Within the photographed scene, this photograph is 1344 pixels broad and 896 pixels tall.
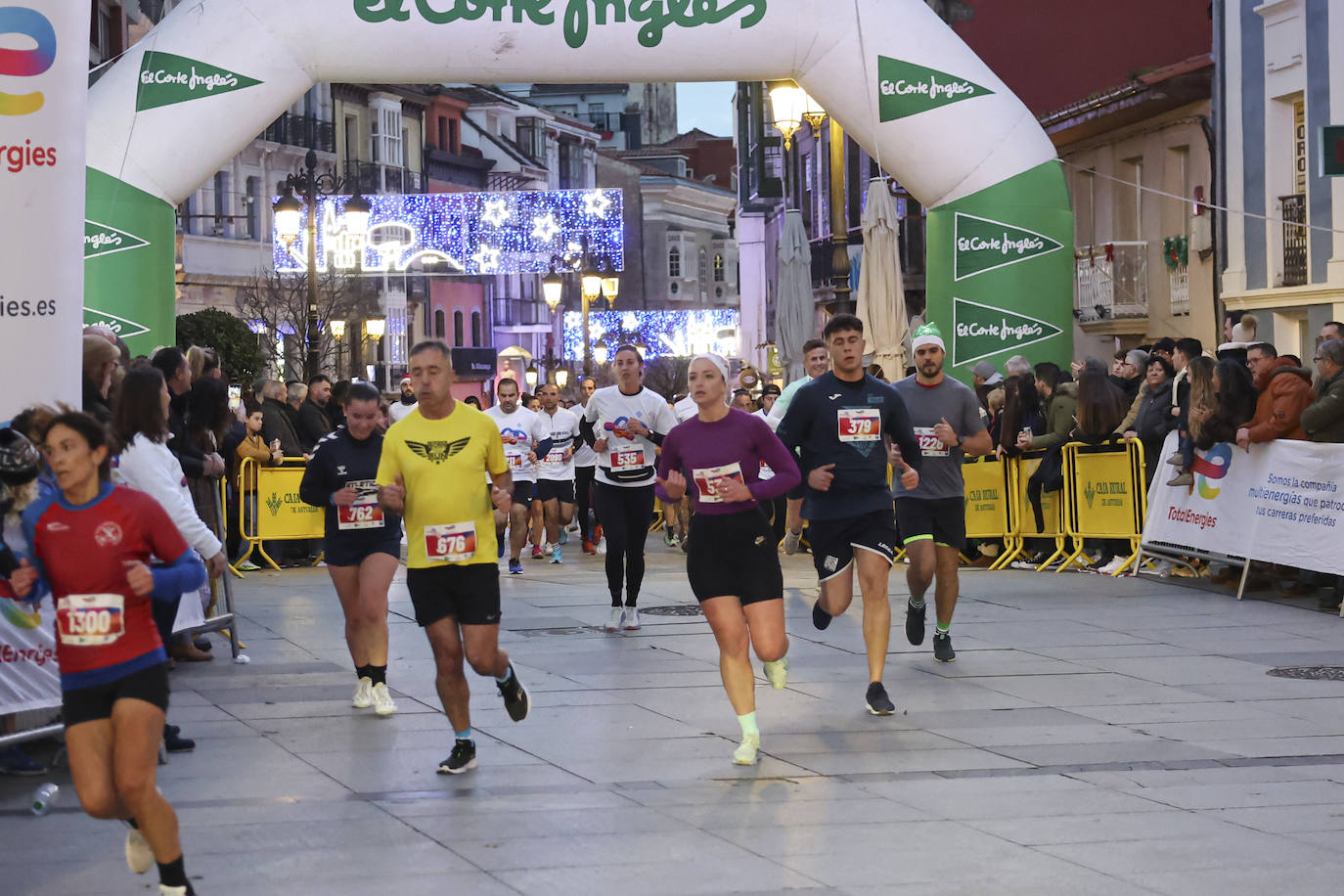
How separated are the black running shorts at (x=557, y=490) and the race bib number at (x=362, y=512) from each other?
10092mm

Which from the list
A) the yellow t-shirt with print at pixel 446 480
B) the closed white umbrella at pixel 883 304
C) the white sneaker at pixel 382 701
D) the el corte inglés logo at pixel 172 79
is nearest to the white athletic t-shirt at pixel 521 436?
the closed white umbrella at pixel 883 304

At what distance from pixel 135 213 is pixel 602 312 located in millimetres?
66461

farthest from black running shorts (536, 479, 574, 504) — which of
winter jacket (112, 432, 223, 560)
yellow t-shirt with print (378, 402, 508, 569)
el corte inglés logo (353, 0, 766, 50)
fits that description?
yellow t-shirt with print (378, 402, 508, 569)

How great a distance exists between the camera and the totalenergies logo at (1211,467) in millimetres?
14984

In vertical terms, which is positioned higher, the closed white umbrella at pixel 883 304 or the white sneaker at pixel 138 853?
the closed white umbrella at pixel 883 304

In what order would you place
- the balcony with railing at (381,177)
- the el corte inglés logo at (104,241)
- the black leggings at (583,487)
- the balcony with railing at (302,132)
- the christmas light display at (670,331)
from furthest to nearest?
1. the christmas light display at (670,331)
2. the balcony with railing at (381,177)
3. the balcony with railing at (302,132)
4. the black leggings at (583,487)
5. the el corte inglés logo at (104,241)

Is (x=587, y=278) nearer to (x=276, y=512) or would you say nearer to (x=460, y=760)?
(x=276, y=512)

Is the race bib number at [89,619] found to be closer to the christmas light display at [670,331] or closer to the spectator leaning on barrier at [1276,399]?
the spectator leaning on barrier at [1276,399]

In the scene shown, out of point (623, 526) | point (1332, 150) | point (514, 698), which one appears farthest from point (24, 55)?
point (1332, 150)

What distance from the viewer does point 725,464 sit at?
861 cm

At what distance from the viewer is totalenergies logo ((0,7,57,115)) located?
8102 millimetres

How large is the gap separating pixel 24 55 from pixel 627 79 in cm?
1003

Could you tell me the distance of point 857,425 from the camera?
9.80 meters

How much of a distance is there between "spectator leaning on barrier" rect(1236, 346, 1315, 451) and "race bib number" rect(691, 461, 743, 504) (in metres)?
6.96
